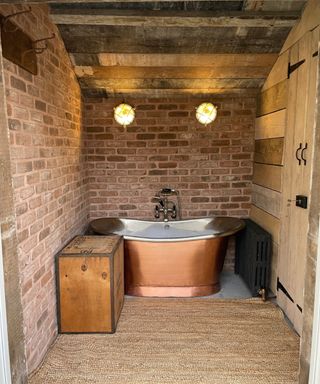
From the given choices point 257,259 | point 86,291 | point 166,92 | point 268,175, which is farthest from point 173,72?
point 86,291

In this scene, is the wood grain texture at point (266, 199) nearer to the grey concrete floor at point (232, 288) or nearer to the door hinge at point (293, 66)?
the grey concrete floor at point (232, 288)

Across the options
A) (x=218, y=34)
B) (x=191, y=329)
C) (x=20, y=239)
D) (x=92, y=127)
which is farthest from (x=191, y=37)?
(x=191, y=329)

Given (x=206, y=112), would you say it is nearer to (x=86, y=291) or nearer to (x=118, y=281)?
(x=118, y=281)

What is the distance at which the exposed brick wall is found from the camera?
3.55 metres

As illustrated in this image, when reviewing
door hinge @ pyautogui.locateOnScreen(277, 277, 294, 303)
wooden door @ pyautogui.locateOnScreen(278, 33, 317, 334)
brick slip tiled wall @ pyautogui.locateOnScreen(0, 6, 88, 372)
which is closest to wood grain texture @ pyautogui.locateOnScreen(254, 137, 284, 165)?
wooden door @ pyautogui.locateOnScreen(278, 33, 317, 334)

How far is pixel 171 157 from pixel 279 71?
1.42 metres

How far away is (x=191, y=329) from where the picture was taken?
2.46 m

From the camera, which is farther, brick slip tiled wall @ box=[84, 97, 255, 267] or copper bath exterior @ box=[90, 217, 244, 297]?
brick slip tiled wall @ box=[84, 97, 255, 267]

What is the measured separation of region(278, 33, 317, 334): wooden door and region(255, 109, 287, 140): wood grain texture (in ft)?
0.53

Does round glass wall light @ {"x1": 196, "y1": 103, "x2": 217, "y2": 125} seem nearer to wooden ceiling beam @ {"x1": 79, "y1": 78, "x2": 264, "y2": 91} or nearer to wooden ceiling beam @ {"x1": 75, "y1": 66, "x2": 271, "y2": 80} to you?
wooden ceiling beam @ {"x1": 79, "y1": 78, "x2": 264, "y2": 91}

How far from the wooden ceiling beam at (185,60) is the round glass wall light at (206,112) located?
1.61ft

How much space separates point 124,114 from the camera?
3330mm

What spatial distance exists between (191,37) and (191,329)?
2361 mm

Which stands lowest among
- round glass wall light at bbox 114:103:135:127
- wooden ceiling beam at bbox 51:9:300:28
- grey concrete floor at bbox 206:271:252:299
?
grey concrete floor at bbox 206:271:252:299
